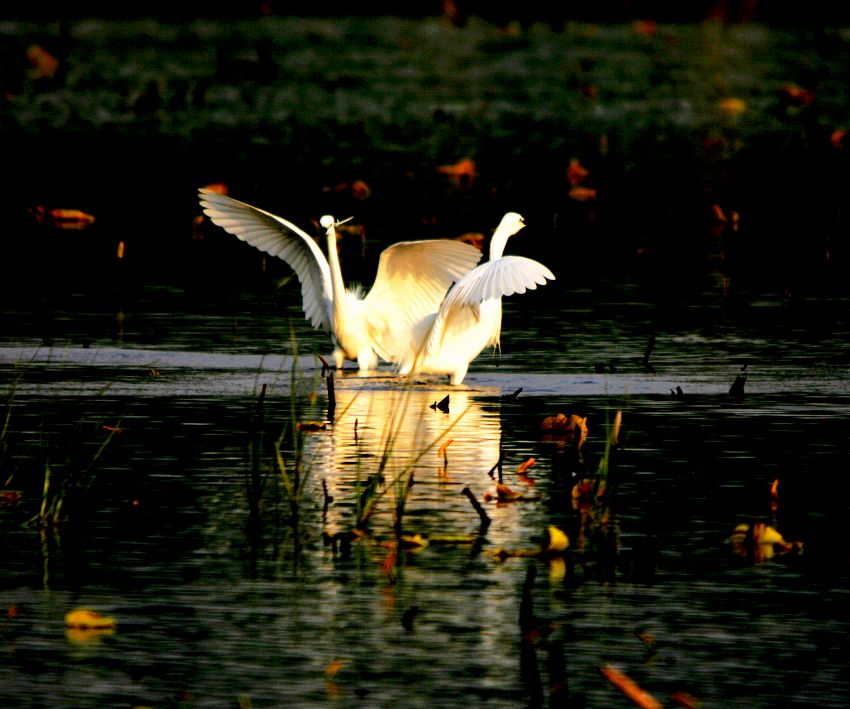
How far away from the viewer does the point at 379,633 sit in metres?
8.40

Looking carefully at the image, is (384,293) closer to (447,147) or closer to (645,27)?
(447,147)

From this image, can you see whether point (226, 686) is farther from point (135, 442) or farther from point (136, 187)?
point (136, 187)

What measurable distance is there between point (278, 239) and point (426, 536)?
6.91 meters

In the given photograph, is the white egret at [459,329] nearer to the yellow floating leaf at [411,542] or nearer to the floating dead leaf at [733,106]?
the yellow floating leaf at [411,542]

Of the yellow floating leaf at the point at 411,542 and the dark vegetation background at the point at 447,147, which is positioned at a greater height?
the dark vegetation background at the point at 447,147

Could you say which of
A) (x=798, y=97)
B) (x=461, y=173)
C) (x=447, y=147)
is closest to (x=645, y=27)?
(x=798, y=97)

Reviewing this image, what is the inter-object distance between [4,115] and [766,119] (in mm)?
13061

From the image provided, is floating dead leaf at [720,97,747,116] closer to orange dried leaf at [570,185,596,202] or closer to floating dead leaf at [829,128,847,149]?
floating dead leaf at [829,128,847,149]

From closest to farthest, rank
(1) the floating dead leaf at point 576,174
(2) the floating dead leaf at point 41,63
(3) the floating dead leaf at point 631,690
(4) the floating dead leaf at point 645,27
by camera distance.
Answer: (3) the floating dead leaf at point 631,690, (1) the floating dead leaf at point 576,174, (2) the floating dead leaf at point 41,63, (4) the floating dead leaf at point 645,27

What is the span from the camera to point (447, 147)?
115 feet

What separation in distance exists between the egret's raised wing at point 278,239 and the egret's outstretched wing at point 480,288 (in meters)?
1.75

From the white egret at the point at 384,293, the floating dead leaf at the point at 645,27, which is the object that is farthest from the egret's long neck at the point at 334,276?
the floating dead leaf at the point at 645,27

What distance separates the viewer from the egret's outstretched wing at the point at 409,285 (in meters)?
15.6

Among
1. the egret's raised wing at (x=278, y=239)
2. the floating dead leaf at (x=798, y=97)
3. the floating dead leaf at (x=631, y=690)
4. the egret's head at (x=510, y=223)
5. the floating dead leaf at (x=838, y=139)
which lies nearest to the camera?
the floating dead leaf at (x=631, y=690)
